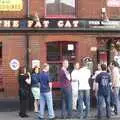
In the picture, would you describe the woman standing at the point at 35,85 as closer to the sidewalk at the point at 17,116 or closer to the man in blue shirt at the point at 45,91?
the sidewalk at the point at 17,116

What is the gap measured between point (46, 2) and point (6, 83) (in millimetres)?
3501

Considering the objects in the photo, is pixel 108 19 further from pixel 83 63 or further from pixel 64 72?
pixel 64 72

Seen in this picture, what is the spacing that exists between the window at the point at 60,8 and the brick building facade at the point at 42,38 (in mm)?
148

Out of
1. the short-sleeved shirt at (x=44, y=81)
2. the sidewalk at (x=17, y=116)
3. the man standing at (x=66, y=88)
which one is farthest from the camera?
the sidewalk at (x=17, y=116)

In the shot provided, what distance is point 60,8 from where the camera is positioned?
23328 mm

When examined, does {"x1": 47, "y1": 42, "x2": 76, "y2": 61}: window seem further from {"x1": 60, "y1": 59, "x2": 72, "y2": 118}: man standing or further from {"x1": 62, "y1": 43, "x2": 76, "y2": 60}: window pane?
{"x1": 60, "y1": 59, "x2": 72, "y2": 118}: man standing

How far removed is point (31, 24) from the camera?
74.1 feet

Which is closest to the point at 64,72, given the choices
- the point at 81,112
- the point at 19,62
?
the point at 81,112

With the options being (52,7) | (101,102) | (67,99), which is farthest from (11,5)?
(101,102)

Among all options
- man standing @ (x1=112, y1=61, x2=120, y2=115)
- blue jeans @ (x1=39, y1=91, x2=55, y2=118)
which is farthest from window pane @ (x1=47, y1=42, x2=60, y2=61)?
blue jeans @ (x1=39, y1=91, x2=55, y2=118)

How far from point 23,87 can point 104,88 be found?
2.89 meters

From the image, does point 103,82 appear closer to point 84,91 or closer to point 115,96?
point 84,91

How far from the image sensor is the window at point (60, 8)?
75.9ft

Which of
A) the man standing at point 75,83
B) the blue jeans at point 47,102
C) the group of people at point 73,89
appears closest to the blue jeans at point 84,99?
the group of people at point 73,89
